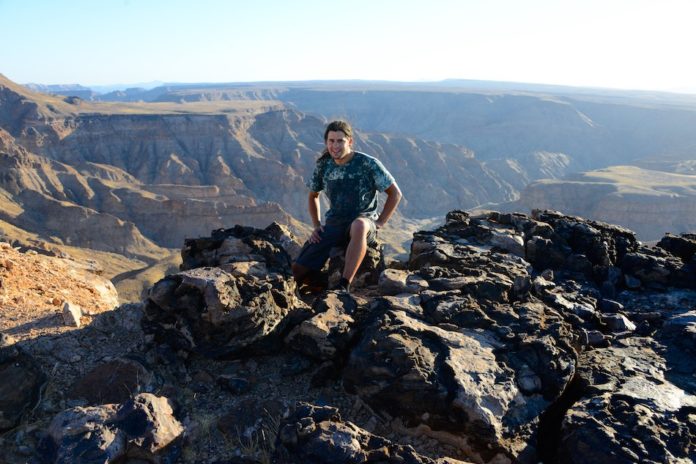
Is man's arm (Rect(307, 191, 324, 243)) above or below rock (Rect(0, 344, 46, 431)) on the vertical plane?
above

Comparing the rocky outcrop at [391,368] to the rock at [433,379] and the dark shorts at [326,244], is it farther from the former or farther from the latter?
the dark shorts at [326,244]

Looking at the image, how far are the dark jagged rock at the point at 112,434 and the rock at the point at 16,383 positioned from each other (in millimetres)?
482

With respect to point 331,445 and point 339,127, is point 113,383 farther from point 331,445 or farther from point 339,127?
point 339,127

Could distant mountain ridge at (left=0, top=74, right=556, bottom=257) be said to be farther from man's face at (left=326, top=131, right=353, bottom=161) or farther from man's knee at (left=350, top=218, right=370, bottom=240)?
man's knee at (left=350, top=218, right=370, bottom=240)

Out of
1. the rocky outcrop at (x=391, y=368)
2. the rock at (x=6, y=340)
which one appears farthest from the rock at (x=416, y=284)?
the rock at (x=6, y=340)

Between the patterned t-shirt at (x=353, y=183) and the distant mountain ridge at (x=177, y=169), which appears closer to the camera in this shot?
the patterned t-shirt at (x=353, y=183)

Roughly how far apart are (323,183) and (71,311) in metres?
3.00

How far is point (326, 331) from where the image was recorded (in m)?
4.34

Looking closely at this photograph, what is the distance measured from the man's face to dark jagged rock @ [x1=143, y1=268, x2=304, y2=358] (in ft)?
5.78

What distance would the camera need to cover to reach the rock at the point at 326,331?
4.30 meters

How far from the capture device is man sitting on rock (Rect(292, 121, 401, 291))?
5.61m

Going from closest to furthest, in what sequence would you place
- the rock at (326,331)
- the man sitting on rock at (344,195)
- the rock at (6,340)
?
1. the rock at (326,331)
2. the rock at (6,340)
3. the man sitting on rock at (344,195)

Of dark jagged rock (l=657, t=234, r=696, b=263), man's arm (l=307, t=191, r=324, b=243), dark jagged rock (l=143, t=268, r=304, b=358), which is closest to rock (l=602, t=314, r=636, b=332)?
dark jagged rock (l=657, t=234, r=696, b=263)

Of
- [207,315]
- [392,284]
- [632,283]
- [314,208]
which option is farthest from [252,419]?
[632,283]
